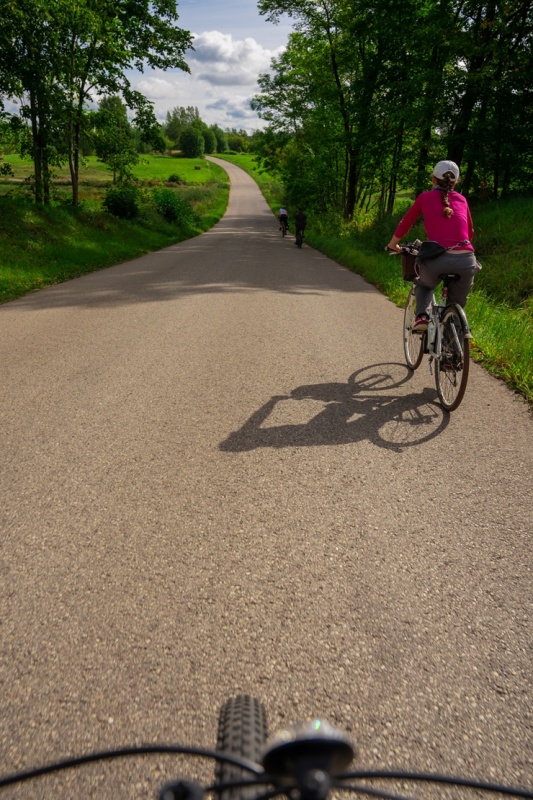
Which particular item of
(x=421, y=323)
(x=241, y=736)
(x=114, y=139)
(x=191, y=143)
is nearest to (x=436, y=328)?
(x=421, y=323)

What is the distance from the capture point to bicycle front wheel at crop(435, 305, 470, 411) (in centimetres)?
436

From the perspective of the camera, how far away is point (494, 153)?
14695 millimetres

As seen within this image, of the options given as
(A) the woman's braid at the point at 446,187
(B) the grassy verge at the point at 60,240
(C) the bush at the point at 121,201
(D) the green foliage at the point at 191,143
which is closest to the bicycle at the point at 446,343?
(A) the woman's braid at the point at 446,187

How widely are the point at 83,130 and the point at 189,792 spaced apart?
20461 mm

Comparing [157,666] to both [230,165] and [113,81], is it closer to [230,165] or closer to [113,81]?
[113,81]

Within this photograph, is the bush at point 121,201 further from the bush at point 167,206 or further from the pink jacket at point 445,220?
the pink jacket at point 445,220

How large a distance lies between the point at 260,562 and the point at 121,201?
22.1 metres

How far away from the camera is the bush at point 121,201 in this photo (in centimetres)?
2136

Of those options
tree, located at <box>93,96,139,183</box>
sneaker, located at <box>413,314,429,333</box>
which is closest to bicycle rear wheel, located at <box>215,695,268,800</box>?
sneaker, located at <box>413,314,429,333</box>

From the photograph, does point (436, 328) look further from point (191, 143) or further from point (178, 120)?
point (178, 120)

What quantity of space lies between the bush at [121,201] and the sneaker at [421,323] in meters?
19.4

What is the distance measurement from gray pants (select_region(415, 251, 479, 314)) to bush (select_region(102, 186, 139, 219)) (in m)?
19.5

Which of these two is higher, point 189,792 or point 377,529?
point 189,792

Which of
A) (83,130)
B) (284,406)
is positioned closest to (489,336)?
(284,406)
